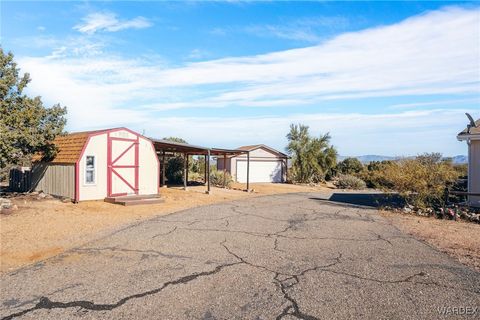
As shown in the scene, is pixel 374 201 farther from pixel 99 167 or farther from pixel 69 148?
pixel 69 148

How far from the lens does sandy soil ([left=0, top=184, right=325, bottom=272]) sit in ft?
23.8

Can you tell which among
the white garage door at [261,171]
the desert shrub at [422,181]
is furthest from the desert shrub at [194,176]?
the desert shrub at [422,181]

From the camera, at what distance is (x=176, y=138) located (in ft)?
112

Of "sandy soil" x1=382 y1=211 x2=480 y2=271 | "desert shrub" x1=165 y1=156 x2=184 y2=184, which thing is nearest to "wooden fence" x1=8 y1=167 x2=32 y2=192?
"desert shrub" x1=165 y1=156 x2=184 y2=184

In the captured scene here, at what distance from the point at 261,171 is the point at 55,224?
2263cm

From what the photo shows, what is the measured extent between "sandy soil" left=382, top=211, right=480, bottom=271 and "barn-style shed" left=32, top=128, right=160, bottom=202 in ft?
37.7

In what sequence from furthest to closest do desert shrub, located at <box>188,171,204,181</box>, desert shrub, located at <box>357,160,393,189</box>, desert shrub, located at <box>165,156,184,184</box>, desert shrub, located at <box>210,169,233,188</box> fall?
desert shrub, located at <box>188,171,204,181</box> → desert shrub, located at <box>165,156,184,184</box> → desert shrub, located at <box>210,169,233,188</box> → desert shrub, located at <box>357,160,393,189</box>

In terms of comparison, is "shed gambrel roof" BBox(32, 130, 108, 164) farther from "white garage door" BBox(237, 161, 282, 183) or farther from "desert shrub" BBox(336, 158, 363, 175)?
"desert shrub" BBox(336, 158, 363, 175)

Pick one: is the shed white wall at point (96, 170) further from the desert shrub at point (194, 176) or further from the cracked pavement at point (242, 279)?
the desert shrub at point (194, 176)

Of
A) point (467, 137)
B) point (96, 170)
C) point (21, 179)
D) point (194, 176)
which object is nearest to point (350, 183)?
point (194, 176)

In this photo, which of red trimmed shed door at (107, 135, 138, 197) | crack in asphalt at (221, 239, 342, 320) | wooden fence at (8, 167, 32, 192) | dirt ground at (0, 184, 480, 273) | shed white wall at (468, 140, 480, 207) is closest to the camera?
crack in asphalt at (221, 239, 342, 320)

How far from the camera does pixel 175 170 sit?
92.7ft

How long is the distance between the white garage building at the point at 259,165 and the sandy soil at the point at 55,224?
14.6 metres

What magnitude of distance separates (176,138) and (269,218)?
2415 centimetres
